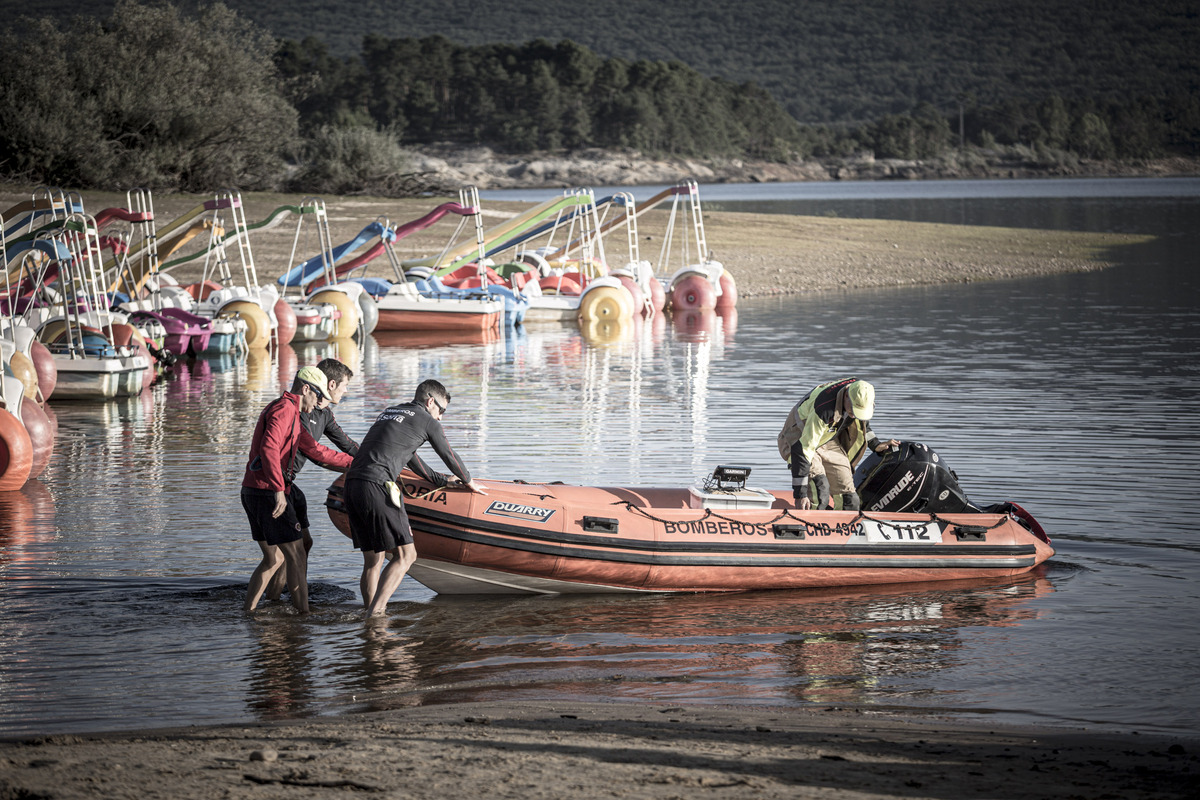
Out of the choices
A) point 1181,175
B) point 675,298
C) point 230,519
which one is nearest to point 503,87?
point 1181,175

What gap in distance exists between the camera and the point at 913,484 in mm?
9641

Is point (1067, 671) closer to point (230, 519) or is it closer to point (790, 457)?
point (790, 457)

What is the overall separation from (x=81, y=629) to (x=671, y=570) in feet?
12.0

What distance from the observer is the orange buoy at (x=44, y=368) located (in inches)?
642

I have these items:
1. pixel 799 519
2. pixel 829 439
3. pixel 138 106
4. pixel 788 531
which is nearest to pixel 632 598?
pixel 788 531

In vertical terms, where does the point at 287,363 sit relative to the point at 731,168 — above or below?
below

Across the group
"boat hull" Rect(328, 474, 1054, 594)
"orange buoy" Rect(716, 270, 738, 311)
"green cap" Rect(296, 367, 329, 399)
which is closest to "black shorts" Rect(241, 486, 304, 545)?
"boat hull" Rect(328, 474, 1054, 594)

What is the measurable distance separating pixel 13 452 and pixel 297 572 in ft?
15.1

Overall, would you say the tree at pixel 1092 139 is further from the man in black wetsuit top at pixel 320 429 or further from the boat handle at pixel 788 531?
the man in black wetsuit top at pixel 320 429

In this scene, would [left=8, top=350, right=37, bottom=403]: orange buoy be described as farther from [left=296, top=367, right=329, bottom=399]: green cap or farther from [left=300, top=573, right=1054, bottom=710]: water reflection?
[left=300, top=573, right=1054, bottom=710]: water reflection

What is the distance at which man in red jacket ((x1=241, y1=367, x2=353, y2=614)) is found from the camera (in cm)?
802

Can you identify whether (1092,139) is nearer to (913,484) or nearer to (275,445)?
(913,484)

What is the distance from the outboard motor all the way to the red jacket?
→ 13.1ft

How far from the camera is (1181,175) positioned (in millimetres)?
158125
